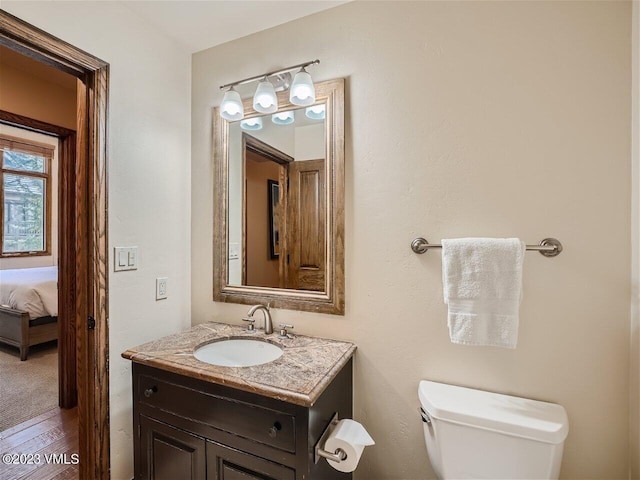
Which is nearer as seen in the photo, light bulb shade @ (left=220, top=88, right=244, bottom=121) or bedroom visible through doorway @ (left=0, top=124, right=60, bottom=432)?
light bulb shade @ (left=220, top=88, right=244, bottom=121)

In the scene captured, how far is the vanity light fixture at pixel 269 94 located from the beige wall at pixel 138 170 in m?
0.34

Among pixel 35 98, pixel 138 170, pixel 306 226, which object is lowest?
pixel 306 226

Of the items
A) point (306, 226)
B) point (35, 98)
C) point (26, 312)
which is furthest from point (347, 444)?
point (26, 312)

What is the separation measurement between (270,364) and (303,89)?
118 centimetres

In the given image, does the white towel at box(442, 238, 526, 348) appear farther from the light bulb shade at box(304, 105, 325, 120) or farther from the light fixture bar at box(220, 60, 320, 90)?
the light fixture bar at box(220, 60, 320, 90)

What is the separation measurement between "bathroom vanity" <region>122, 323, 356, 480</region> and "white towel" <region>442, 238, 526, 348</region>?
18.9 inches

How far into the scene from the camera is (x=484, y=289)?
106 centimetres

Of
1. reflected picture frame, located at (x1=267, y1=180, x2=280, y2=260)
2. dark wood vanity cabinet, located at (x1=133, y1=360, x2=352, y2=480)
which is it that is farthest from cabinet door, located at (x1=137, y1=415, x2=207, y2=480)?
reflected picture frame, located at (x1=267, y1=180, x2=280, y2=260)

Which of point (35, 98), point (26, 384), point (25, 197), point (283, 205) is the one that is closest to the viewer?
point (283, 205)

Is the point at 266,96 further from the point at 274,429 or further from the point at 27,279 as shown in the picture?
the point at 27,279

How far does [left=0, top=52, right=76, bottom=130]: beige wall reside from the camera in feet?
6.49

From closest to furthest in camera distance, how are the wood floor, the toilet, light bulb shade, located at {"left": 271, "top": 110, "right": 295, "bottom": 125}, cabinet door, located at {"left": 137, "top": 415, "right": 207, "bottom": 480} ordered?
1. the toilet
2. cabinet door, located at {"left": 137, "top": 415, "right": 207, "bottom": 480}
3. light bulb shade, located at {"left": 271, "top": 110, "right": 295, "bottom": 125}
4. the wood floor

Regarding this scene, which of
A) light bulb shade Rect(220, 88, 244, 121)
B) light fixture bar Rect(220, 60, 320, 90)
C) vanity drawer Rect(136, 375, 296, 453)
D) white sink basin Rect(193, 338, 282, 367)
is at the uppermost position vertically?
light fixture bar Rect(220, 60, 320, 90)

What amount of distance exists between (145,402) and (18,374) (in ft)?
8.07
